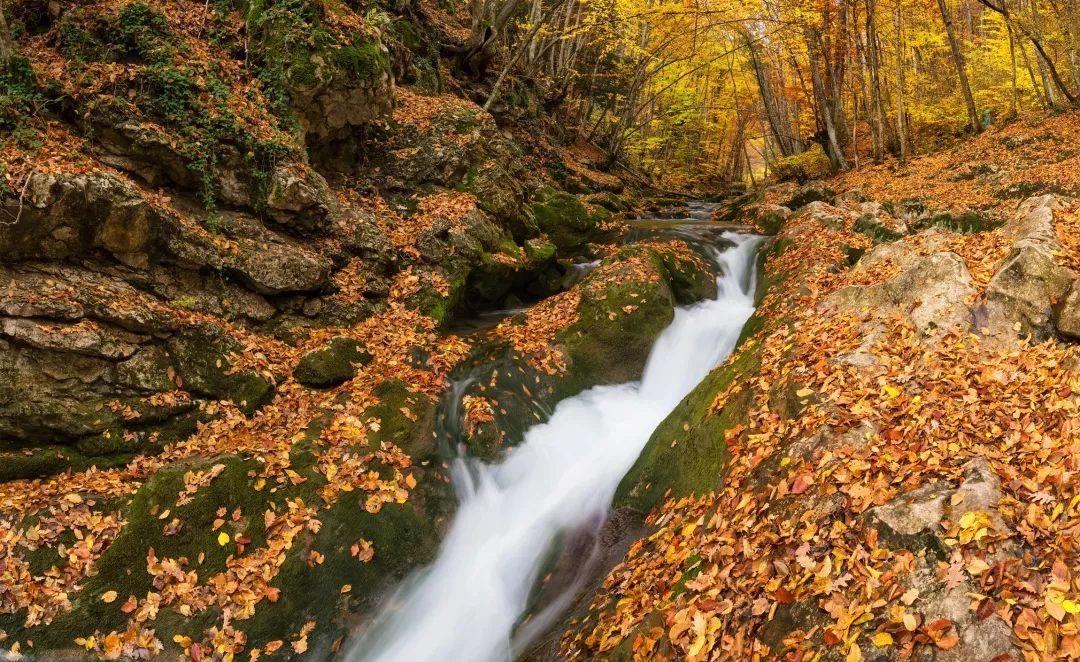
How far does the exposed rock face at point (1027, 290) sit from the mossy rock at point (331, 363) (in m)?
8.15

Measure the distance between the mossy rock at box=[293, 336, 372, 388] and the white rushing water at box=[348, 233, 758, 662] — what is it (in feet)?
7.85

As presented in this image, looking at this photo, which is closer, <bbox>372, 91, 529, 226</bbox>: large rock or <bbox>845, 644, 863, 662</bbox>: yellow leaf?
<bbox>845, 644, 863, 662</bbox>: yellow leaf

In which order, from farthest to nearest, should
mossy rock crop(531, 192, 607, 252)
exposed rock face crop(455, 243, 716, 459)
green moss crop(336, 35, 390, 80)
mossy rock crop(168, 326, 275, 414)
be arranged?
mossy rock crop(531, 192, 607, 252), green moss crop(336, 35, 390, 80), exposed rock face crop(455, 243, 716, 459), mossy rock crop(168, 326, 275, 414)

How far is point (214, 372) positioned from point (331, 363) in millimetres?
1556

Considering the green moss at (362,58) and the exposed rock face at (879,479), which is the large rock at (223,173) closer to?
the green moss at (362,58)

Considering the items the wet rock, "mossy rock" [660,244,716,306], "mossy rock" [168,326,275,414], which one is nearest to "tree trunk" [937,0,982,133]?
"mossy rock" [660,244,716,306]

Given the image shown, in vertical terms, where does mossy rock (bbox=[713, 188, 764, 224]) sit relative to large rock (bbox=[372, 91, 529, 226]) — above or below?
below

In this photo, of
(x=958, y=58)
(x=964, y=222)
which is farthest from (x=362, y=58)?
(x=958, y=58)

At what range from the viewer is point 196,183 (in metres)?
8.47

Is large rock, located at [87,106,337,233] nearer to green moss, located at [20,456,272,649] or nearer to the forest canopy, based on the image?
green moss, located at [20,456,272,649]

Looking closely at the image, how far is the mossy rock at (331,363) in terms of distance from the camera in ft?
26.5

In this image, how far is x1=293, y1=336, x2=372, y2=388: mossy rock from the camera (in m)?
8.09

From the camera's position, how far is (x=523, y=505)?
7.65 meters

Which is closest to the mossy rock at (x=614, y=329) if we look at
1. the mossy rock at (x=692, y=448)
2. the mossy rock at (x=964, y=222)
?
the mossy rock at (x=692, y=448)
